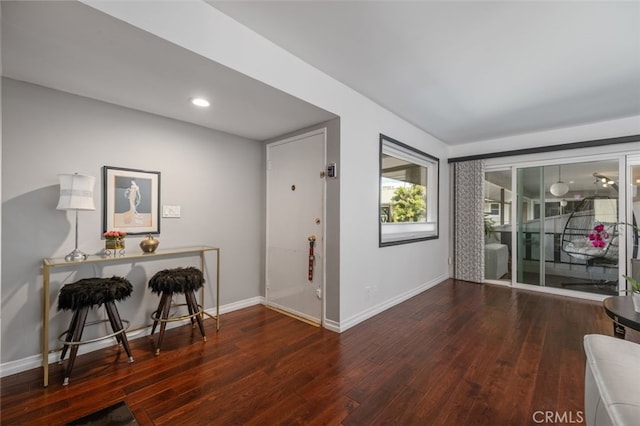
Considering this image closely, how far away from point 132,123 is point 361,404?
3.08m

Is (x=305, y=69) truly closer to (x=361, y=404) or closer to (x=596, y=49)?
(x=596, y=49)

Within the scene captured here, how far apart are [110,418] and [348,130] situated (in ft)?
9.53

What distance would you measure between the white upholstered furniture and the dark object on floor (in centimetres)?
221

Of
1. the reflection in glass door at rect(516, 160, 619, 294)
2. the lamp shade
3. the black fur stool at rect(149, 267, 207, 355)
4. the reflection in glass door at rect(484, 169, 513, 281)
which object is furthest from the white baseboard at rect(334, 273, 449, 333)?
the lamp shade

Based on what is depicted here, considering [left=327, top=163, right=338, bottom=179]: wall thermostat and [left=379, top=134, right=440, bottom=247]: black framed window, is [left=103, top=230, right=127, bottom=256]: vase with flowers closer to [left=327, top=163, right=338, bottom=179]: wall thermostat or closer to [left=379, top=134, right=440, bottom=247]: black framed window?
[left=327, top=163, right=338, bottom=179]: wall thermostat

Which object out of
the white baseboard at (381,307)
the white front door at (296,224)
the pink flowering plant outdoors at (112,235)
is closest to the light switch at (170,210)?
the pink flowering plant outdoors at (112,235)

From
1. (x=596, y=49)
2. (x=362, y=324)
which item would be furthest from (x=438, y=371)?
(x=596, y=49)

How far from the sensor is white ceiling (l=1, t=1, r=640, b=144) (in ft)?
5.47

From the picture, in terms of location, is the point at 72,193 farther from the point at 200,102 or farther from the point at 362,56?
the point at 362,56

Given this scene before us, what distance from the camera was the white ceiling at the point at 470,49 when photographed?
1805 mm

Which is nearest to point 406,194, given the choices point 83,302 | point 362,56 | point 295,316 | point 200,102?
point 362,56

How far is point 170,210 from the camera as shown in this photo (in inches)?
113

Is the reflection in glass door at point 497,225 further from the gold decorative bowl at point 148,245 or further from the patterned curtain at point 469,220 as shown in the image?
the gold decorative bowl at point 148,245

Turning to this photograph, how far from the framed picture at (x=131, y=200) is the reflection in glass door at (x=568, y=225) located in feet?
17.4
